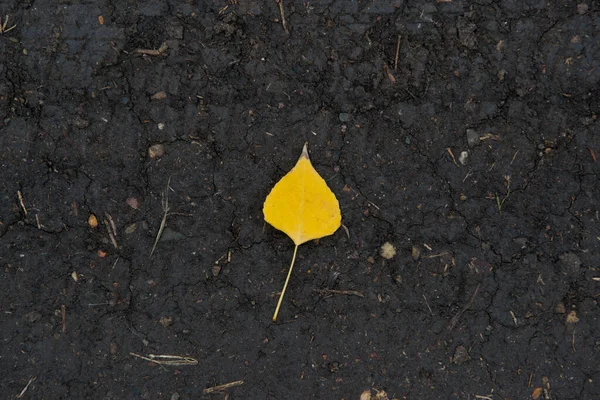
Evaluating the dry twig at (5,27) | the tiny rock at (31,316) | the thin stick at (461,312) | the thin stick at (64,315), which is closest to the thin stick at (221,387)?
the thin stick at (64,315)

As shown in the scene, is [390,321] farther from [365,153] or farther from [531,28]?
[531,28]

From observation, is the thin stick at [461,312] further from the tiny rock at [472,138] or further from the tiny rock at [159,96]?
the tiny rock at [159,96]

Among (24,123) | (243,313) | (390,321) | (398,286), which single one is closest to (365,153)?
(398,286)

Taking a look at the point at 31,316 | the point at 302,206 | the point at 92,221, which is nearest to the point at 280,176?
the point at 302,206

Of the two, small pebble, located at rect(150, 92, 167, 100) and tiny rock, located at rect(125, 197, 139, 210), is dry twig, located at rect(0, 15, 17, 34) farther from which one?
tiny rock, located at rect(125, 197, 139, 210)

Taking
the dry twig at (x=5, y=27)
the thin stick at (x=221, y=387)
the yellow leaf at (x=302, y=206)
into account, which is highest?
the dry twig at (x=5, y=27)

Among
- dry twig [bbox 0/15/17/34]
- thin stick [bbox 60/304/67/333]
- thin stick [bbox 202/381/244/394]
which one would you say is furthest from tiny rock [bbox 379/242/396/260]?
dry twig [bbox 0/15/17/34]
